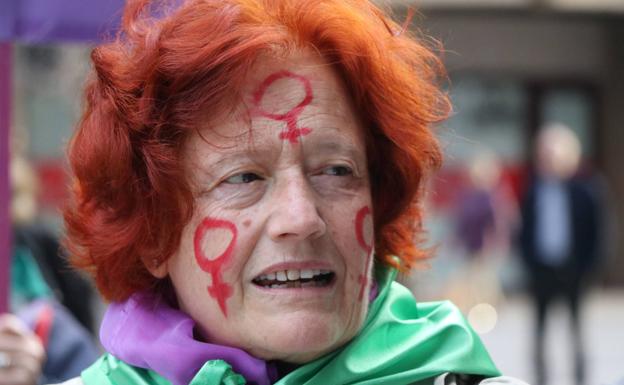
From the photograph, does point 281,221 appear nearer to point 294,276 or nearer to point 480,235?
point 294,276

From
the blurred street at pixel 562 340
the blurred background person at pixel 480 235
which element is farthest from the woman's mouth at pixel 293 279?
the blurred background person at pixel 480 235

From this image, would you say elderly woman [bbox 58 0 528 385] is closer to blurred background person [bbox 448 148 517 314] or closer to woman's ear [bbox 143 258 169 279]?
woman's ear [bbox 143 258 169 279]

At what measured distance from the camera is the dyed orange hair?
2.28 metres

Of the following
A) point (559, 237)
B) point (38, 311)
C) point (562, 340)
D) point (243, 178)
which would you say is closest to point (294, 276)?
point (243, 178)

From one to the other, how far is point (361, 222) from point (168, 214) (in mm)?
374

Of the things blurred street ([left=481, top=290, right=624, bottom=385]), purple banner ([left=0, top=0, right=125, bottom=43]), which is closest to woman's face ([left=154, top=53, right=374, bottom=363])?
purple banner ([left=0, top=0, right=125, bottom=43])

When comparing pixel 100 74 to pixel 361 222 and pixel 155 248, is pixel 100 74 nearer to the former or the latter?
pixel 155 248

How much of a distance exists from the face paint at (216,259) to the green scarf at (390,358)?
0.13m

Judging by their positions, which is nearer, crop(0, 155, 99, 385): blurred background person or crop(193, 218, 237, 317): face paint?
crop(193, 218, 237, 317): face paint

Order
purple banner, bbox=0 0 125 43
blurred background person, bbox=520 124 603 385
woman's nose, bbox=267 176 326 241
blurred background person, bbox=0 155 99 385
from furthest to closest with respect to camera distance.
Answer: blurred background person, bbox=520 124 603 385, purple banner, bbox=0 0 125 43, blurred background person, bbox=0 155 99 385, woman's nose, bbox=267 176 326 241

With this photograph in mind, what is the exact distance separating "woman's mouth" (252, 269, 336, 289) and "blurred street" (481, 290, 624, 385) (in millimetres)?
6076

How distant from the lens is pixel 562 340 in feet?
37.8

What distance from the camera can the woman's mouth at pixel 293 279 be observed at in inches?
88.2

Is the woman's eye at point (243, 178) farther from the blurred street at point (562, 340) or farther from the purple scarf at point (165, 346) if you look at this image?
the blurred street at point (562, 340)
